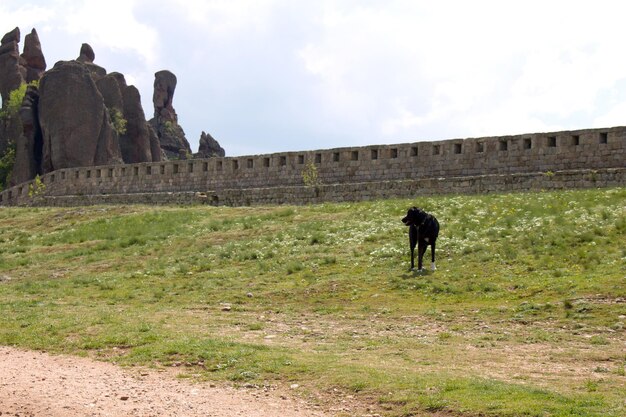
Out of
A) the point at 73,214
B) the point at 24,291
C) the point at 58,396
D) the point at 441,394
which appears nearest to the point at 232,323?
the point at 58,396

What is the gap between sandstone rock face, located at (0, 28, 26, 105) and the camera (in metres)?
61.9

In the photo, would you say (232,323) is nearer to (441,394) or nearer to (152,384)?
(152,384)

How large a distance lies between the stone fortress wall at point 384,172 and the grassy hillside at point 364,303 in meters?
2.40

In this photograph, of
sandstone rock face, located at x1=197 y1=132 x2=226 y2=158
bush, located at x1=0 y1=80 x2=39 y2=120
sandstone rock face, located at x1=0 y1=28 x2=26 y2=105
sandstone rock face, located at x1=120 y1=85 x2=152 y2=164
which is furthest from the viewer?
sandstone rock face, located at x1=197 y1=132 x2=226 y2=158

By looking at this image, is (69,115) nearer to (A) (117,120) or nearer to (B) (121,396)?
(A) (117,120)

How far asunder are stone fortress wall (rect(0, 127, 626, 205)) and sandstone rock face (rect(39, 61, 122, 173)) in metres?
6.35

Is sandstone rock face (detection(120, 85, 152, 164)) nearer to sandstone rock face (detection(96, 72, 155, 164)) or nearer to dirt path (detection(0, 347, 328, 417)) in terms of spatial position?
sandstone rock face (detection(96, 72, 155, 164))

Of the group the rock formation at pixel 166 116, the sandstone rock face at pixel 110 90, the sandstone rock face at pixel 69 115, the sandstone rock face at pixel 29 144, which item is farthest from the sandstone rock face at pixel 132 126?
the rock formation at pixel 166 116

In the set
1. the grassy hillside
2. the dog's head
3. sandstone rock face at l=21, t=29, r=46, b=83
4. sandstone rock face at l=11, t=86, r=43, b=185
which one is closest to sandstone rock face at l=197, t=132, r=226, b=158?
sandstone rock face at l=21, t=29, r=46, b=83

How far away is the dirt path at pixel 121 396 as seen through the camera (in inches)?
350

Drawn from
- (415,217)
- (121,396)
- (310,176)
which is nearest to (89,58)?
(310,176)

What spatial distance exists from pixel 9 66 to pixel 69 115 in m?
14.2

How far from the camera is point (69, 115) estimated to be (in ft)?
168

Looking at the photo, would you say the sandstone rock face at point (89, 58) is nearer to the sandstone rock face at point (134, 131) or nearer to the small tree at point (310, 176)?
the sandstone rock face at point (134, 131)
